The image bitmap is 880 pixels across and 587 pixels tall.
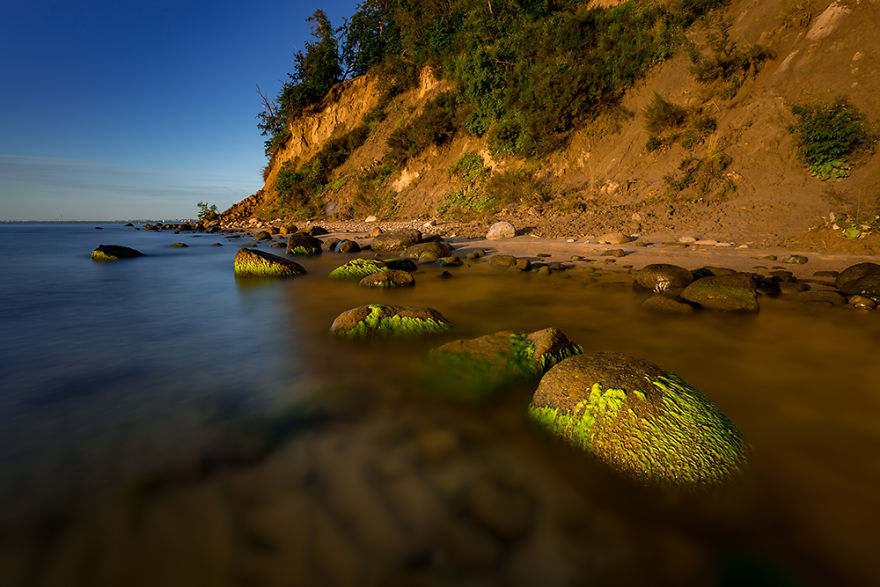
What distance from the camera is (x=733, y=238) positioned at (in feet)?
27.2

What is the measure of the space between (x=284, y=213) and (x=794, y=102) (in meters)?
28.9

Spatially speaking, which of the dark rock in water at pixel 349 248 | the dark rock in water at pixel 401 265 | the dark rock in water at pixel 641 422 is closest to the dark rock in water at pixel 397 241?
the dark rock in water at pixel 349 248

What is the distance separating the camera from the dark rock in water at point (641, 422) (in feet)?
6.34

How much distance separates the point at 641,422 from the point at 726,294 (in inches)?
144

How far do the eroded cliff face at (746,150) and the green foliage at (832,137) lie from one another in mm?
219

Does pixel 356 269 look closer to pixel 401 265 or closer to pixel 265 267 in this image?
pixel 401 265

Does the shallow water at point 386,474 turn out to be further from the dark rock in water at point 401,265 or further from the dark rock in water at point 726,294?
the dark rock in water at point 401,265

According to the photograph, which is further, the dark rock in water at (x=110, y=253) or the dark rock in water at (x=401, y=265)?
the dark rock in water at (x=110, y=253)

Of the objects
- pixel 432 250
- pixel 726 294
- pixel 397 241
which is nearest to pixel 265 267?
pixel 432 250

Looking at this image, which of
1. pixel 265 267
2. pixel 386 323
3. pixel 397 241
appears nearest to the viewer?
pixel 386 323

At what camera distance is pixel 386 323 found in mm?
4012

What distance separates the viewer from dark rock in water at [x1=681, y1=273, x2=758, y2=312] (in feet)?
14.9

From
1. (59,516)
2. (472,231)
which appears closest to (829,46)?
(472,231)

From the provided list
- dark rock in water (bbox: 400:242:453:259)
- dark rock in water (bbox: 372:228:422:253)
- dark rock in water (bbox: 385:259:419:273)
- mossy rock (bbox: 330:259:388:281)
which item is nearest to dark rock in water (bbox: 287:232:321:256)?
dark rock in water (bbox: 372:228:422:253)
